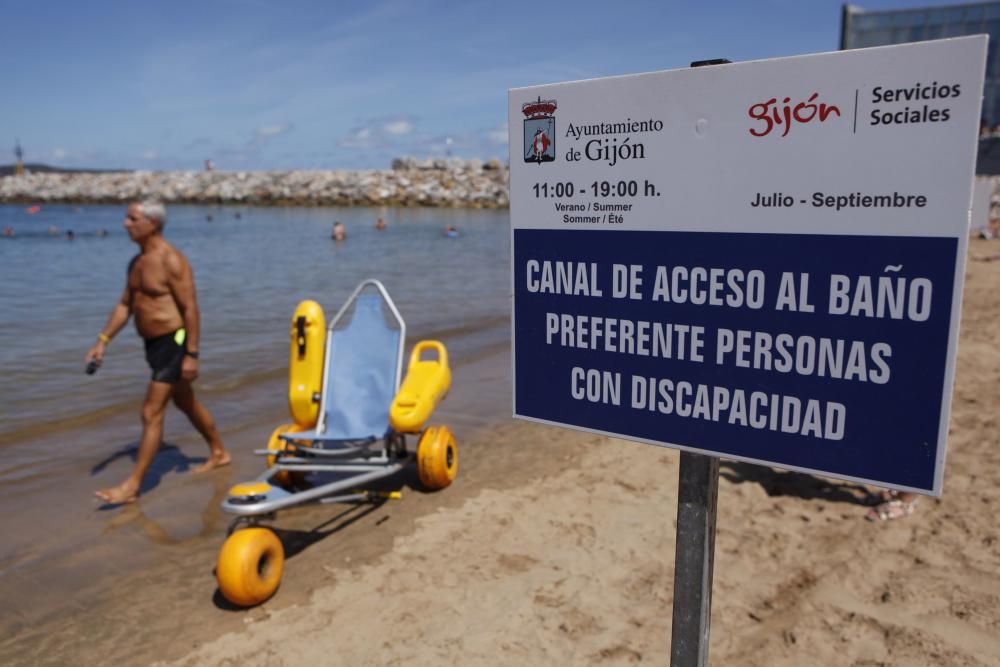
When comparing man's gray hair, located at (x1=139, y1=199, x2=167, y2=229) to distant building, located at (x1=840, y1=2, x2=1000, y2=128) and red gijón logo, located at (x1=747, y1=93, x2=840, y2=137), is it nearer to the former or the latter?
red gijón logo, located at (x1=747, y1=93, x2=840, y2=137)

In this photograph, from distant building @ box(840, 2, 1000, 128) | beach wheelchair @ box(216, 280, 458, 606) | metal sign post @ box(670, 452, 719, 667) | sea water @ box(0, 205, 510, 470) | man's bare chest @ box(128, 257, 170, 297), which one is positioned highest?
distant building @ box(840, 2, 1000, 128)

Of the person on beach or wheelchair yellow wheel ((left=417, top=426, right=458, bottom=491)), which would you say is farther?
the person on beach

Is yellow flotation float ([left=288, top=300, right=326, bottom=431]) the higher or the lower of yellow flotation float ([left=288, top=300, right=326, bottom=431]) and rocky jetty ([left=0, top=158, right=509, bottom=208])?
the lower

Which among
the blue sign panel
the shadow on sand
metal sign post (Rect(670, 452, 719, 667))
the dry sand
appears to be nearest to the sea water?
the dry sand

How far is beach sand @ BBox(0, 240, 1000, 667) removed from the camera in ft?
10.2

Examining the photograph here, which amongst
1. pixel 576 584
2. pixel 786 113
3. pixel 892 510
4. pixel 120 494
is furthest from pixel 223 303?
pixel 786 113

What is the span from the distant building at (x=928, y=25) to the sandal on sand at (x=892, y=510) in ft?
156

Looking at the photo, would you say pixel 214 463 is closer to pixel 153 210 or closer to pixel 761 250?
pixel 153 210

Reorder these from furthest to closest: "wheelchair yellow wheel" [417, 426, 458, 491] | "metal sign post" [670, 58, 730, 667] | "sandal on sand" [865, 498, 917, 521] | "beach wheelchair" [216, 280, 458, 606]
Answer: "wheelchair yellow wheel" [417, 426, 458, 491]
"beach wheelchair" [216, 280, 458, 606]
"sandal on sand" [865, 498, 917, 521]
"metal sign post" [670, 58, 730, 667]

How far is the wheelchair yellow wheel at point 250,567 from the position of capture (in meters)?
3.62

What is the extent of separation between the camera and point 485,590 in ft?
12.0

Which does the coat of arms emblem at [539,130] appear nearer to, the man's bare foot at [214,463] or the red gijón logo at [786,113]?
the red gijón logo at [786,113]

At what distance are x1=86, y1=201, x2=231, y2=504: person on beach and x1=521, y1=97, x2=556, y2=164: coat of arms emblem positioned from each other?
4160mm

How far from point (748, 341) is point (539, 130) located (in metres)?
0.71
